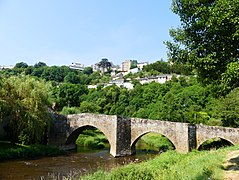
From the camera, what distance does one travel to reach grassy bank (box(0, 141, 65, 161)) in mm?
19891

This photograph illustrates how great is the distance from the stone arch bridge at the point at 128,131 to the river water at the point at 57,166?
1.54 m

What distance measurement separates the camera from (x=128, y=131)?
80.9 ft

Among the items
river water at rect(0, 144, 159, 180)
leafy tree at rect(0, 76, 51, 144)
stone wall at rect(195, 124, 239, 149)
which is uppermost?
leafy tree at rect(0, 76, 51, 144)

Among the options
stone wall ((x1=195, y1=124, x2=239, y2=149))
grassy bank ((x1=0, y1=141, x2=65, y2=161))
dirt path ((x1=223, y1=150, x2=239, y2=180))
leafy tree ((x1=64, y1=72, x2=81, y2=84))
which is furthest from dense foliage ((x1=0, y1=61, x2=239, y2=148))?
leafy tree ((x1=64, y1=72, x2=81, y2=84))

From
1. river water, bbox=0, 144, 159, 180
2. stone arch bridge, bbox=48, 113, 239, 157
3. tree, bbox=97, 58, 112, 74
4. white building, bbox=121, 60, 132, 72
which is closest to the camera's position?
river water, bbox=0, 144, 159, 180

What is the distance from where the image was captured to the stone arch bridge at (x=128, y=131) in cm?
2236

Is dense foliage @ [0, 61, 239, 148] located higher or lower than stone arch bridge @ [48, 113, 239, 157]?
higher

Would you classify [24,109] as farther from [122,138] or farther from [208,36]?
[208,36]

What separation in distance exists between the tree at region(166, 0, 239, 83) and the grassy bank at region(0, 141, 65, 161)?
592 inches

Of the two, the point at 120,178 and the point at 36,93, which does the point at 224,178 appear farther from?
the point at 36,93

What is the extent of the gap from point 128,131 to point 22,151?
29.5ft

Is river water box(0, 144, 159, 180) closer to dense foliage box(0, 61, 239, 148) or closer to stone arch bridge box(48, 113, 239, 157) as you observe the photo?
stone arch bridge box(48, 113, 239, 157)

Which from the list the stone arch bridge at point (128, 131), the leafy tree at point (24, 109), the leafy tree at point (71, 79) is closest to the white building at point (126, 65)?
the leafy tree at point (71, 79)

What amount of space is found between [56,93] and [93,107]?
39.0 feet
